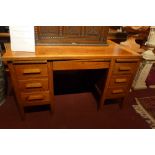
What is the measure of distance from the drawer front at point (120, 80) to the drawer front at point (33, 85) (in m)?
0.65

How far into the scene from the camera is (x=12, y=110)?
5.20ft

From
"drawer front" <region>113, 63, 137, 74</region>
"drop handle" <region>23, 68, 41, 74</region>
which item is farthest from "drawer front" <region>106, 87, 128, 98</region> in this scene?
"drop handle" <region>23, 68, 41, 74</region>

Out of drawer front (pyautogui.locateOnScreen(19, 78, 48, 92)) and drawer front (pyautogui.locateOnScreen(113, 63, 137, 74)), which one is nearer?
drawer front (pyautogui.locateOnScreen(19, 78, 48, 92))

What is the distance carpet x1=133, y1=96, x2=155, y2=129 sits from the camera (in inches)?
62.4

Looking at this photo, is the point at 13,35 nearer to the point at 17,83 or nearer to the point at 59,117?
the point at 17,83

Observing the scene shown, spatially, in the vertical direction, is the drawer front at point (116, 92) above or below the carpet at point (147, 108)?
above

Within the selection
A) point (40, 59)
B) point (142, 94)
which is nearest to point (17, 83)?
point (40, 59)

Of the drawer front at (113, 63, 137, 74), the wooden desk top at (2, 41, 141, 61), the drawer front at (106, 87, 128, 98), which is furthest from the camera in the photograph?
the drawer front at (106, 87, 128, 98)

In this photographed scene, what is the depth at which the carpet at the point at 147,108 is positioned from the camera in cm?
158

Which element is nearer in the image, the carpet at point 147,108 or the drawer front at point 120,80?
the drawer front at point 120,80

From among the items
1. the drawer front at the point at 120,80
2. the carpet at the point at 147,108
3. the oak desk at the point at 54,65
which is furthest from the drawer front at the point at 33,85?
the carpet at the point at 147,108

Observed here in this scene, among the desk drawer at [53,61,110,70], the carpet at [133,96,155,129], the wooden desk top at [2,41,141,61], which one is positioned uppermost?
the wooden desk top at [2,41,141,61]

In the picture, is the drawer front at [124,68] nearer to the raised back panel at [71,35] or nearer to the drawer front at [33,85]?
the raised back panel at [71,35]

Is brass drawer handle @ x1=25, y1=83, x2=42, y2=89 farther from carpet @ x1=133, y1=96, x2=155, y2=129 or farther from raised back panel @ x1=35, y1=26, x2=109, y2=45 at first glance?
carpet @ x1=133, y1=96, x2=155, y2=129
